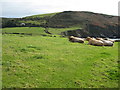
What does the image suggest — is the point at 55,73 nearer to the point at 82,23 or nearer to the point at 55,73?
the point at 55,73

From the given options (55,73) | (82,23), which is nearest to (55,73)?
(55,73)

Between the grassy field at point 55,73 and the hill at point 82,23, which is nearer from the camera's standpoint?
the grassy field at point 55,73

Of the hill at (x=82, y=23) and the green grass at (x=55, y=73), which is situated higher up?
the hill at (x=82, y=23)

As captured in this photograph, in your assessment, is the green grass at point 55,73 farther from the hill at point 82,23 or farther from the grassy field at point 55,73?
the hill at point 82,23

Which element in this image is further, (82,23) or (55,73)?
(82,23)

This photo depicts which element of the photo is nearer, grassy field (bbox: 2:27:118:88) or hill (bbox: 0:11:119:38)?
grassy field (bbox: 2:27:118:88)

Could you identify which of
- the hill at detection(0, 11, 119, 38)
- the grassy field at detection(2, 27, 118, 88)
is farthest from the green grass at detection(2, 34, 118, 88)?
the hill at detection(0, 11, 119, 38)

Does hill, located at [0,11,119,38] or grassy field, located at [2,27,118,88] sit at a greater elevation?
hill, located at [0,11,119,38]

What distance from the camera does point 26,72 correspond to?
10938 millimetres

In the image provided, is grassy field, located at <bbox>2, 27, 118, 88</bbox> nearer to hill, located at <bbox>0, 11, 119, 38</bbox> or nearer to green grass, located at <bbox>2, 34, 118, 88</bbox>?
green grass, located at <bbox>2, 34, 118, 88</bbox>

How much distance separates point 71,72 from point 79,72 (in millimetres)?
574

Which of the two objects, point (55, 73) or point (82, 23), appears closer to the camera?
point (55, 73)

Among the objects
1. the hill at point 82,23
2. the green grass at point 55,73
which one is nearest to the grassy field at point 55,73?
the green grass at point 55,73

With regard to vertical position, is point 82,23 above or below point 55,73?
above
